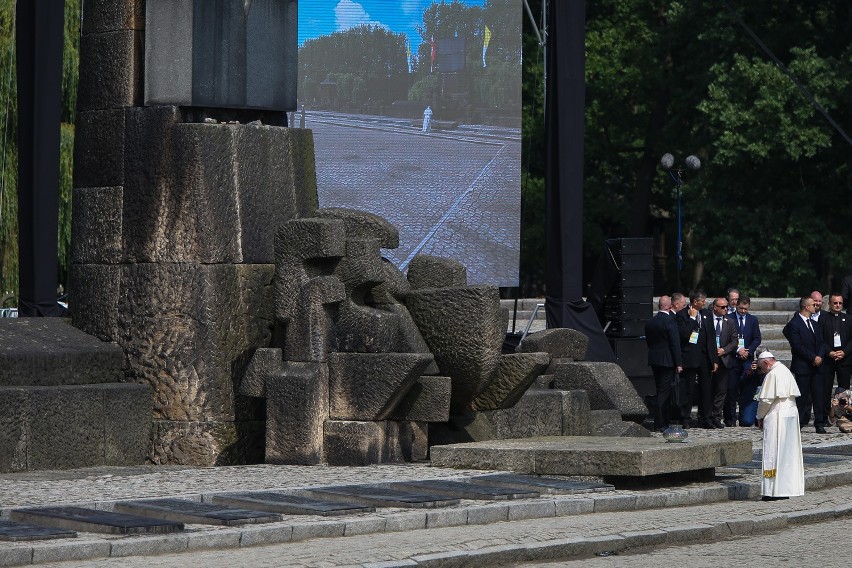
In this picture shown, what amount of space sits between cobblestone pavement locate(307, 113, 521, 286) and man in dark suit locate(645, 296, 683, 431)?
4870mm

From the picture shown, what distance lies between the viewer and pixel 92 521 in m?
9.96

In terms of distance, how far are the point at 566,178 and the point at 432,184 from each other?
22.3ft

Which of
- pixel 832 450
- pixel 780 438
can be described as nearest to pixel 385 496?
pixel 780 438

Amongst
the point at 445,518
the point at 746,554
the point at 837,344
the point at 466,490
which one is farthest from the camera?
the point at 837,344

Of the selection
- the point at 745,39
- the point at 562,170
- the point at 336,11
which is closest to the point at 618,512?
the point at 562,170

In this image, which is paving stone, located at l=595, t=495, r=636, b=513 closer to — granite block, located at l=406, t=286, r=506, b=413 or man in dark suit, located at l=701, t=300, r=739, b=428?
granite block, located at l=406, t=286, r=506, b=413

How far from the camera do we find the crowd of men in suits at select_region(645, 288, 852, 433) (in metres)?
20.1

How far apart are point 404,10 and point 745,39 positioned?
45.9 feet

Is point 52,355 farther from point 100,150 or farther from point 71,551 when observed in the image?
point 71,551

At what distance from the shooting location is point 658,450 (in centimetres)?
1301

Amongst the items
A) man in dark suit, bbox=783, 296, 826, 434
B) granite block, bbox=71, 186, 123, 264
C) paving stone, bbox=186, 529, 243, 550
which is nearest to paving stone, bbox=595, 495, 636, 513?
paving stone, bbox=186, 529, 243, 550

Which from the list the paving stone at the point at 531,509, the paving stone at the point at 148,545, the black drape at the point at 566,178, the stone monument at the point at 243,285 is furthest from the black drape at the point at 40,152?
the paving stone at the point at 148,545

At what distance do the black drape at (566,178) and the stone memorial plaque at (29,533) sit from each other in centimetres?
1023

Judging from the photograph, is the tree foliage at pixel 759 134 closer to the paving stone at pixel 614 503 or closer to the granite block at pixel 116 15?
the granite block at pixel 116 15
